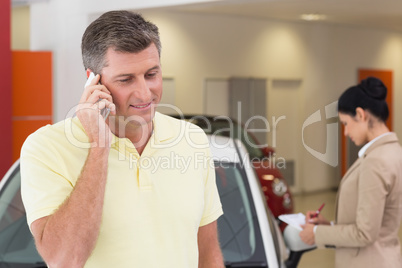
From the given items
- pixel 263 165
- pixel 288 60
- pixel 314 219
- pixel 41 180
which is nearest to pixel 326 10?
pixel 288 60

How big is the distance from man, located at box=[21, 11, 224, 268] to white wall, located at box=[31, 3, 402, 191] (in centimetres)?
737

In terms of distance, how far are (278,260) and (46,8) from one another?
16.3 ft

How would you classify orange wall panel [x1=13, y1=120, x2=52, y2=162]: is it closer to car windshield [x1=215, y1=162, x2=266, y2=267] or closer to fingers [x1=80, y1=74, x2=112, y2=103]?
car windshield [x1=215, y1=162, x2=266, y2=267]

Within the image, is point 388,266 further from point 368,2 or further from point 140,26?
point 368,2

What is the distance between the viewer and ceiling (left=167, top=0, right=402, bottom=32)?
9.52 metres

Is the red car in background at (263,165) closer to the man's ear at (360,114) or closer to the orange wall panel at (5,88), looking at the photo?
the orange wall panel at (5,88)

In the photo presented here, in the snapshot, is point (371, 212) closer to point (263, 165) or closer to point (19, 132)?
point (263, 165)

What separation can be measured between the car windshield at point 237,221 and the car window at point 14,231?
2.95ft

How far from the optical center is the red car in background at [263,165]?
23.1ft

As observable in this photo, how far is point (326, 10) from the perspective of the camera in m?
10.4

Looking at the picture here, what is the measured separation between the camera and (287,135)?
480 inches

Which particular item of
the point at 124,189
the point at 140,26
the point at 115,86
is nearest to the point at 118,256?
the point at 124,189

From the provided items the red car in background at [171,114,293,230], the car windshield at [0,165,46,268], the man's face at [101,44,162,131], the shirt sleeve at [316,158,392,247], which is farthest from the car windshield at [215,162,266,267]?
the red car in background at [171,114,293,230]

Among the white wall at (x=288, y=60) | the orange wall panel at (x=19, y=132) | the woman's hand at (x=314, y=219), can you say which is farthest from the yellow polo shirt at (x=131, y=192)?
the white wall at (x=288, y=60)
